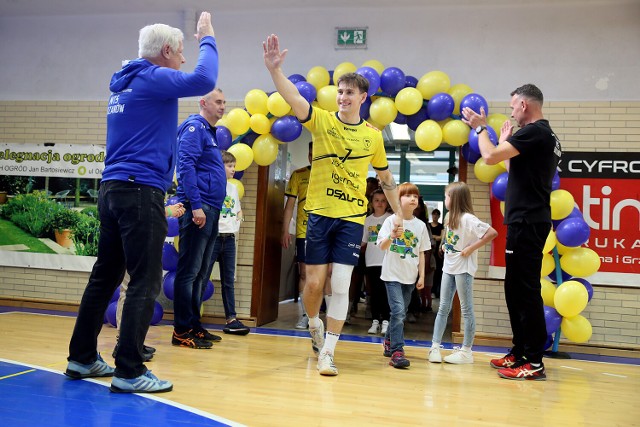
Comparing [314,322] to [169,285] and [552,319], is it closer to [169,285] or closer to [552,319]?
[169,285]

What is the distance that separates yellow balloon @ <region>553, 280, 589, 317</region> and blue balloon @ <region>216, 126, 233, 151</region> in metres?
3.08

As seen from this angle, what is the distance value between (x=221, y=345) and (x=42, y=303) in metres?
2.91

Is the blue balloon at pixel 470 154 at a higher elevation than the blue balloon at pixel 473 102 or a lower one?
lower

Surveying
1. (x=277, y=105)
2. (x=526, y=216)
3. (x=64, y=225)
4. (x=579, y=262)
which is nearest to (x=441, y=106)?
(x=277, y=105)

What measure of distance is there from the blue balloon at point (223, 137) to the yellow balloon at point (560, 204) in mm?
2804

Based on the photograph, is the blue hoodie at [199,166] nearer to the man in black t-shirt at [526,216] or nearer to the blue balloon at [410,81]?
the man in black t-shirt at [526,216]

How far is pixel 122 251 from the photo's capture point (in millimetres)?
2752

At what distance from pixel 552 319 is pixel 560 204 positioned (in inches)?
35.9

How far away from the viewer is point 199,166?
396 centimetres

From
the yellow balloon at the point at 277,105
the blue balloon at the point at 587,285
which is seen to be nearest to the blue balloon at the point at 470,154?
the blue balloon at the point at 587,285

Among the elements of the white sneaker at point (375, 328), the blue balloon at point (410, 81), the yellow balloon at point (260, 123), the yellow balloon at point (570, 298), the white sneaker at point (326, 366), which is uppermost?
the blue balloon at point (410, 81)

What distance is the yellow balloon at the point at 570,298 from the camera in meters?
4.26

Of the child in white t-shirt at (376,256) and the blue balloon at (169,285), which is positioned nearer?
the blue balloon at (169,285)

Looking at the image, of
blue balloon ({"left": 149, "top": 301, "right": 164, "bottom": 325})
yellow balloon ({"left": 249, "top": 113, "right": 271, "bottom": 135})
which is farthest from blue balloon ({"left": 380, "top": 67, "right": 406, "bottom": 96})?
blue balloon ({"left": 149, "top": 301, "right": 164, "bottom": 325})
